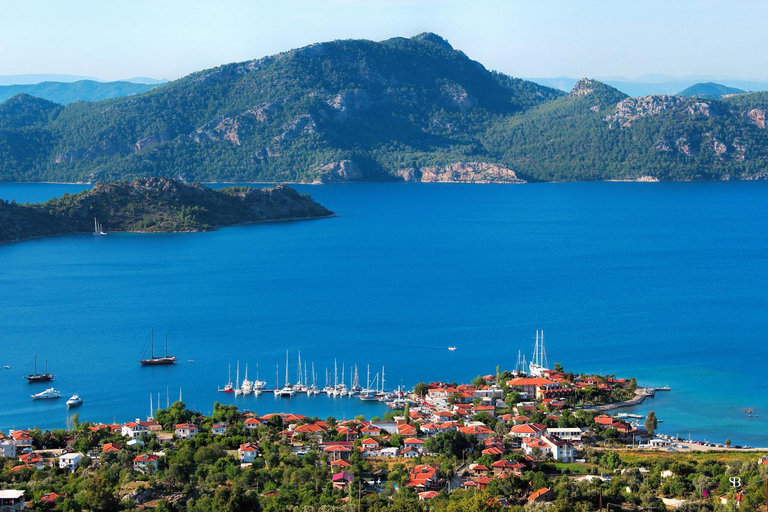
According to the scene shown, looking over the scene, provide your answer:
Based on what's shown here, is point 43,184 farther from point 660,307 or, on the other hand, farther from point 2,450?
point 2,450

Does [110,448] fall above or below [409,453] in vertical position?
above

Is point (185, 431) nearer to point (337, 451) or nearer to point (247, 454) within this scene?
point (247, 454)

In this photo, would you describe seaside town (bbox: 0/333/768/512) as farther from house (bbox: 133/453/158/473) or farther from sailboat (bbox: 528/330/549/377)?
sailboat (bbox: 528/330/549/377)

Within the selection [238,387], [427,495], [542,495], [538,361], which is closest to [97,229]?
[238,387]

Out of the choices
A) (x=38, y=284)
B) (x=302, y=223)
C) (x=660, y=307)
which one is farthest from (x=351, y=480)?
(x=302, y=223)

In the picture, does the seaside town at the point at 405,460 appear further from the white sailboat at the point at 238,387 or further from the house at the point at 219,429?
the white sailboat at the point at 238,387

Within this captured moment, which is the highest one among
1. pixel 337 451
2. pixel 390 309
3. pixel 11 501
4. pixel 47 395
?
pixel 11 501

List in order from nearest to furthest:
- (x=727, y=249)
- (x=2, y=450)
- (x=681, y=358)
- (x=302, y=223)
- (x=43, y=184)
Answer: (x=2, y=450) < (x=681, y=358) < (x=727, y=249) < (x=302, y=223) < (x=43, y=184)
